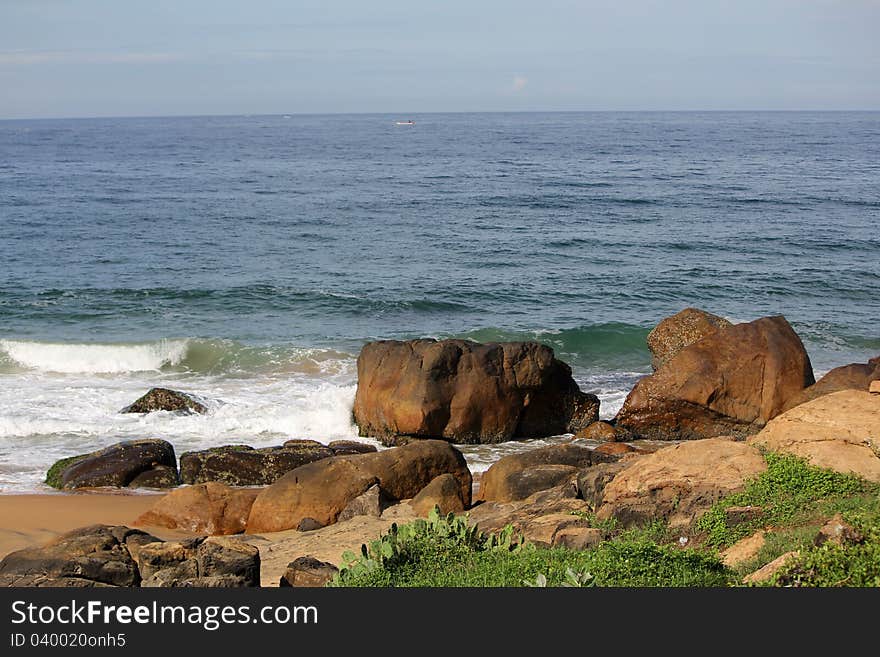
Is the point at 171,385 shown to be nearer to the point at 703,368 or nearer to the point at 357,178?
the point at 703,368

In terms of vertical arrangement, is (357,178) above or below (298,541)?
above

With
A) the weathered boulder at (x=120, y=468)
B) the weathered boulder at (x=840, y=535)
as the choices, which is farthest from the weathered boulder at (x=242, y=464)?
the weathered boulder at (x=840, y=535)

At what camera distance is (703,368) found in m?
19.1

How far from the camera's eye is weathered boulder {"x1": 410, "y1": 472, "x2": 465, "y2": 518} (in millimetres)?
13977

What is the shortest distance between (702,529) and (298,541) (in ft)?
18.9

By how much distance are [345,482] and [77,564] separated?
581 cm

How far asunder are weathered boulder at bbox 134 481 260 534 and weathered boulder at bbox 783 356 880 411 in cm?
1058

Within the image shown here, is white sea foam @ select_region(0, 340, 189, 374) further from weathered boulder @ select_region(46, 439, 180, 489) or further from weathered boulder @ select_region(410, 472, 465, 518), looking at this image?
weathered boulder @ select_region(410, 472, 465, 518)

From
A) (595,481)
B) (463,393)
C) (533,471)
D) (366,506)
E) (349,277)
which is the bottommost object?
(366,506)

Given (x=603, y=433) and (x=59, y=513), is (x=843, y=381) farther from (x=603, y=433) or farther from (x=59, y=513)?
(x=59, y=513)

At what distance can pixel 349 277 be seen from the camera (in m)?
34.2

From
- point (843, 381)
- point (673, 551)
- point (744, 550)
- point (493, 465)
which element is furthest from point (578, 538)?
point (843, 381)

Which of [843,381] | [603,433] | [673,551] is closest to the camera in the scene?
[673,551]

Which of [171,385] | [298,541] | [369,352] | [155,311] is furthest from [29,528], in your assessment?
[155,311]
